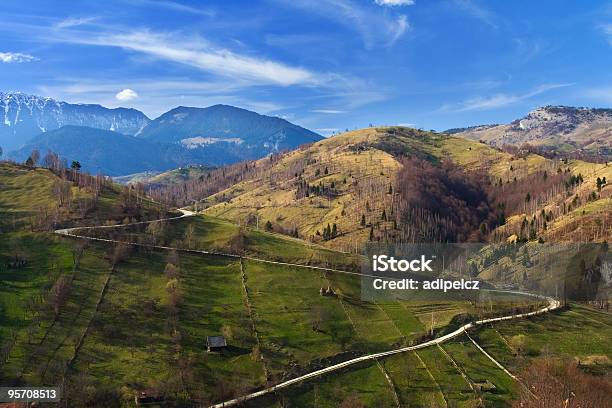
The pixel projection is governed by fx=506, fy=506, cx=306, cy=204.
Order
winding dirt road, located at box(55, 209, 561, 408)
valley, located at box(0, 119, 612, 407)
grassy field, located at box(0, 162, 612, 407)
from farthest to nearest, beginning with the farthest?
valley, located at box(0, 119, 612, 407), grassy field, located at box(0, 162, 612, 407), winding dirt road, located at box(55, 209, 561, 408)

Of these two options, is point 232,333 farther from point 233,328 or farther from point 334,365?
point 334,365

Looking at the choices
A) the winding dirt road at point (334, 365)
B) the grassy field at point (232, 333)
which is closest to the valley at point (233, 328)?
the grassy field at point (232, 333)

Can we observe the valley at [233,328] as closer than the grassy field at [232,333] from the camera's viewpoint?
No

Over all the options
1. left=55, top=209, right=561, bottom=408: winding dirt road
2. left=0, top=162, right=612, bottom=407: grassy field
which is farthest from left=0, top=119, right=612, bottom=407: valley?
left=55, top=209, right=561, bottom=408: winding dirt road

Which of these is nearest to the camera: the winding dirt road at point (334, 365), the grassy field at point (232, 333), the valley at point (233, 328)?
the winding dirt road at point (334, 365)

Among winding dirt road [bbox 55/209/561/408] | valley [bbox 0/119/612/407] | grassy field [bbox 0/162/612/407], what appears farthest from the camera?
valley [bbox 0/119/612/407]

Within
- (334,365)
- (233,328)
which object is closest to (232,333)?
(233,328)

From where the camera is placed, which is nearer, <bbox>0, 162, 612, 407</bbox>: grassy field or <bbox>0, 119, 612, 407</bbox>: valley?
<bbox>0, 162, 612, 407</bbox>: grassy field

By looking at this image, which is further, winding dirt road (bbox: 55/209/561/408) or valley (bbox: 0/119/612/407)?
valley (bbox: 0/119/612/407)

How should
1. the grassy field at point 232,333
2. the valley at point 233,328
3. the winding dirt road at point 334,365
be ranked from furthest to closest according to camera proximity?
the valley at point 233,328
the grassy field at point 232,333
the winding dirt road at point 334,365

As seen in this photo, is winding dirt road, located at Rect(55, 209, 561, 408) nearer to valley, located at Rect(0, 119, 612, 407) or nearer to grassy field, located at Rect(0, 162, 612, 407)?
valley, located at Rect(0, 119, 612, 407)

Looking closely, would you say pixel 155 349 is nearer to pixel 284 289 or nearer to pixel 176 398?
pixel 176 398

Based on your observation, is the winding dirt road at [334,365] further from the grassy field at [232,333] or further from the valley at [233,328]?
the grassy field at [232,333]
